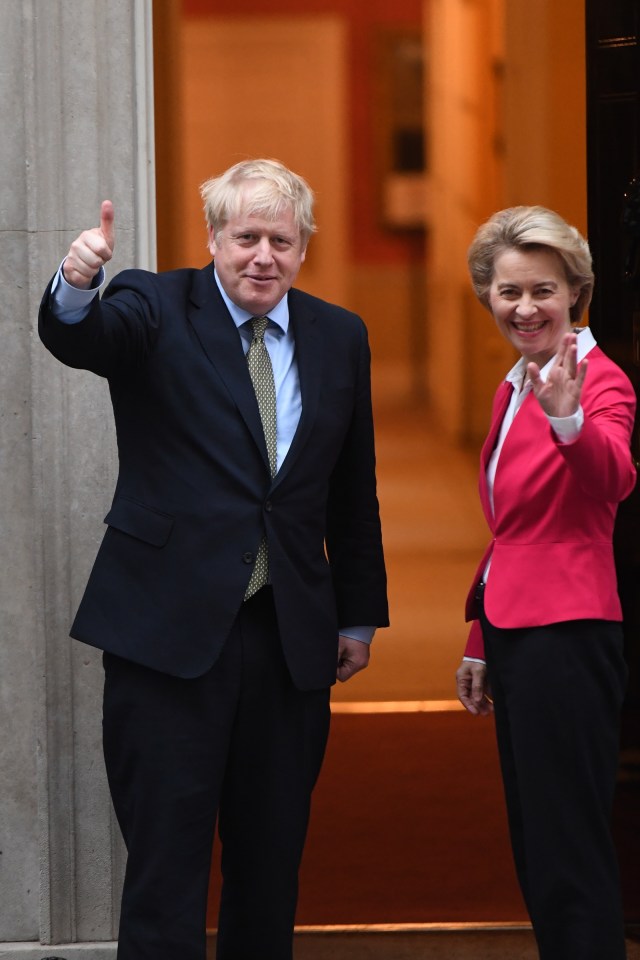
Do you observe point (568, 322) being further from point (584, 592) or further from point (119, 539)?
point (119, 539)

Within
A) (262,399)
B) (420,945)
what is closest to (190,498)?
(262,399)

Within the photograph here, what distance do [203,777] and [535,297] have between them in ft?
3.71

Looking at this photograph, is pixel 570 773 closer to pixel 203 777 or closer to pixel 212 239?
pixel 203 777

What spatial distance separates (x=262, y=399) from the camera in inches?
118

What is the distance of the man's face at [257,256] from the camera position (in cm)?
289

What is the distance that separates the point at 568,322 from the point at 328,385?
501mm

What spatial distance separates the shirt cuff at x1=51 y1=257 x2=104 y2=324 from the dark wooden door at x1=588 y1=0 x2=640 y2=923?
1.72 meters

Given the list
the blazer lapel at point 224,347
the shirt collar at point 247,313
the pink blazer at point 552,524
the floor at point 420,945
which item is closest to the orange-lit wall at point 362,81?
the shirt collar at point 247,313

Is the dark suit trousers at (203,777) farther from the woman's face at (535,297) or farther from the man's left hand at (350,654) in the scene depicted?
the woman's face at (535,297)

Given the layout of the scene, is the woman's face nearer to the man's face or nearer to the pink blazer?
the pink blazer

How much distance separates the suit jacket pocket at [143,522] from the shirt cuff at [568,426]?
773mm

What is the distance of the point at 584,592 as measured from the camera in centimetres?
283

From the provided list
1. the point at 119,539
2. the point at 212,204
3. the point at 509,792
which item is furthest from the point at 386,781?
the point at 212,204

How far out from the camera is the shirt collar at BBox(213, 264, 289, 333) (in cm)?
302
